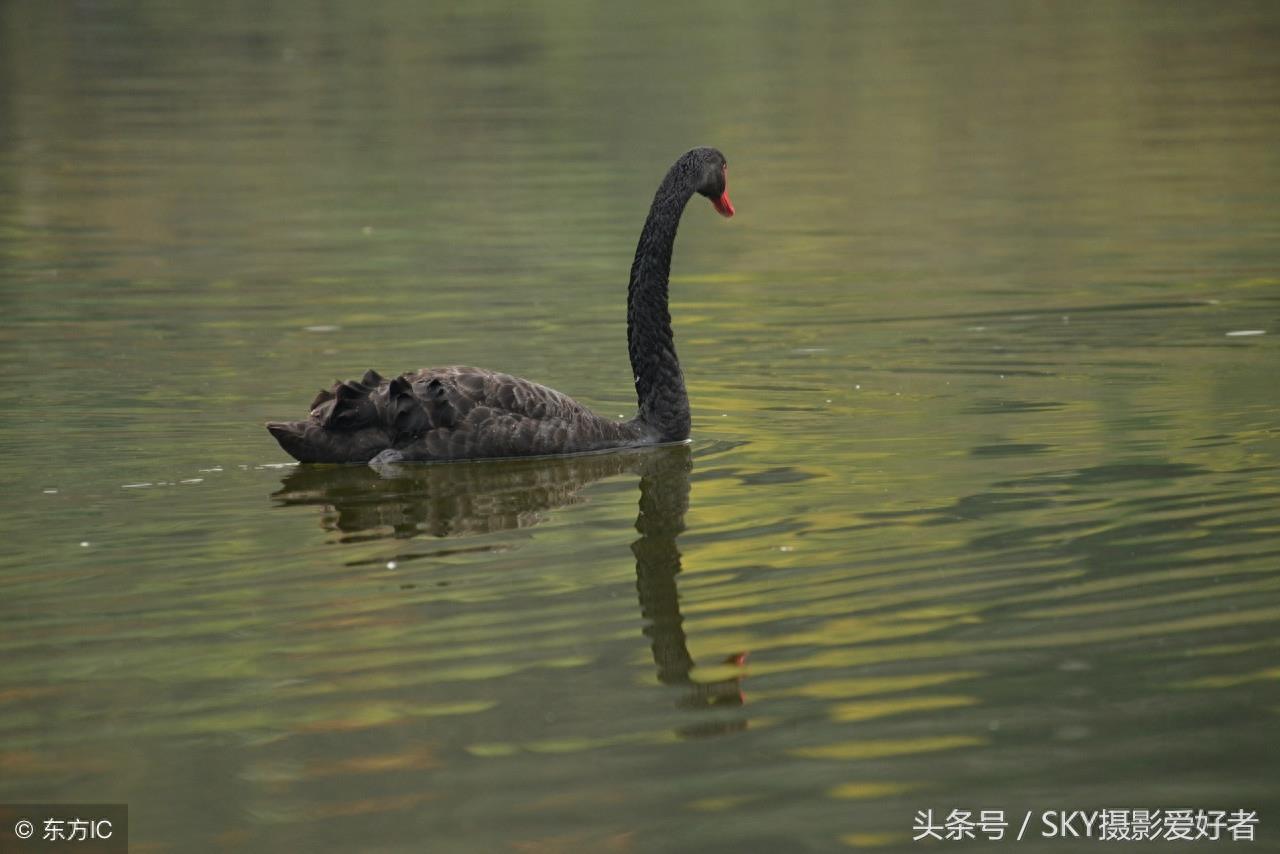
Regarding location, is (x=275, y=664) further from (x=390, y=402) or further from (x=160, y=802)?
(x=390, y=402)

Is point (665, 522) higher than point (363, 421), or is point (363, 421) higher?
point (363, 421)

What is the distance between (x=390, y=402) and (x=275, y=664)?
106 inches

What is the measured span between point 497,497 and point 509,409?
592 mm

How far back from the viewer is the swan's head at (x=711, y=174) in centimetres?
951

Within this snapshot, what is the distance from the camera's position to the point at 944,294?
45.2 feet

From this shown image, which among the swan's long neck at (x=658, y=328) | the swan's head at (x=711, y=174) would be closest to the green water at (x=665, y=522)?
the swan's long neck at (x=658, y=328)

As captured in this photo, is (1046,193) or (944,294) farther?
(1046,193)

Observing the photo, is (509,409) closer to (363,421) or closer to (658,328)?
(363,421)

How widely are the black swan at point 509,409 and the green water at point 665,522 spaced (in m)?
0.16

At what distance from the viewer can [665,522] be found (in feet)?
26.4

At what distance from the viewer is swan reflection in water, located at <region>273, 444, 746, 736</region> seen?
7664mm

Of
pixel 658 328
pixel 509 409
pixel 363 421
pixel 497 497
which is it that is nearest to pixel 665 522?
pixel 497 497

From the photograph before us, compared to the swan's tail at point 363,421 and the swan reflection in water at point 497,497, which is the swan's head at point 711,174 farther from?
the swan's tail at point 363,421

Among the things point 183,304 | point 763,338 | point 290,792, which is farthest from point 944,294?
point 290,792
